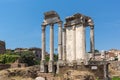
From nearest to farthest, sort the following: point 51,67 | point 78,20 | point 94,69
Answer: point 94,69 → point 78,20 → point 51,67

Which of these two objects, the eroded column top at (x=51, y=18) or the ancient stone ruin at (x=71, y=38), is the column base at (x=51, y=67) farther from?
the eroded column top at (x=51, y=18)

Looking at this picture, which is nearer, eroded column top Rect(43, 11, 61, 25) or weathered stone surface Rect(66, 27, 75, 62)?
weathered stone surface Rect(66, 27, 75, 62)

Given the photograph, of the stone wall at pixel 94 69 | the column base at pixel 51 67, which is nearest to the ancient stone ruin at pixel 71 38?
the column base at pixel 51 67

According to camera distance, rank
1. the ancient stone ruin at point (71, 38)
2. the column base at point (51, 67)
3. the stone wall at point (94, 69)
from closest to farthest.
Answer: the stone wall at point (94, 69)
the ancient stone ruin at point (71, 38)
the column base at point (51, 67)

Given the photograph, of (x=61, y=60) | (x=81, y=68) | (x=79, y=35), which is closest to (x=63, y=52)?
(x=61, y=60)

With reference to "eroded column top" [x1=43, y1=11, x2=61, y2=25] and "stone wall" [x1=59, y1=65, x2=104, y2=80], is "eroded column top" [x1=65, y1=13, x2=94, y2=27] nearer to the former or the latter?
"eroded column top" [x1=43, y1=11, x2=61, y2=25]

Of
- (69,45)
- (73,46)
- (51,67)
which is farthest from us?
(51,67)

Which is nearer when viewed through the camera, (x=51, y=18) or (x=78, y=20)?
(x=78, y=20)

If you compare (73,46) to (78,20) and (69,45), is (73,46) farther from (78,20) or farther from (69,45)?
(78,20)

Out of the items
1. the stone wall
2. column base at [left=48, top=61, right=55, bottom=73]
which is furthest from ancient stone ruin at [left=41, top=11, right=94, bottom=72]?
the stone wall

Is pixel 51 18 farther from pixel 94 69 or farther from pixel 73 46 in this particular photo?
pixel 94 69

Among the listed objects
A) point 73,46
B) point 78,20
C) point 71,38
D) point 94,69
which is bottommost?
point 94,69

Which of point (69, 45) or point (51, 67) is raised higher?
point (69, 45)

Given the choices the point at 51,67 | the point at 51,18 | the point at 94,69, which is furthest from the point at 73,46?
the point at 51,18
